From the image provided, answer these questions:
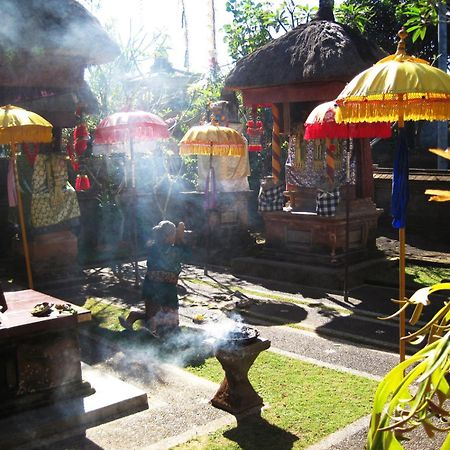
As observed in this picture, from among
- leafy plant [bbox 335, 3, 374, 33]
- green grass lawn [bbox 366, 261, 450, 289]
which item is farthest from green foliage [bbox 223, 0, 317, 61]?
green grass lawn [bbox 366, 261, 450, 289]

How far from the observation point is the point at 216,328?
6473 millimetres

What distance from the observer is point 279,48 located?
447 inches

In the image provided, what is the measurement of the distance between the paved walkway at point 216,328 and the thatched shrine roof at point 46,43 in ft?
9.84

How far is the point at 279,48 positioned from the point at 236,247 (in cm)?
461

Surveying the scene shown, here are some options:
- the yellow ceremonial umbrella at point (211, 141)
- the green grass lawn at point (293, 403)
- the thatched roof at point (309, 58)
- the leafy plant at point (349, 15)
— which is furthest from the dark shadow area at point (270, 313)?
the leafy plant at point (349, 15)

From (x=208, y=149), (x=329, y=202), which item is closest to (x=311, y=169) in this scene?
(x=329, y=202)

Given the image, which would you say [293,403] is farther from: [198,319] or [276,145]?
[276,145]

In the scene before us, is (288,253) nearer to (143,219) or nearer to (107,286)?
(107,286)

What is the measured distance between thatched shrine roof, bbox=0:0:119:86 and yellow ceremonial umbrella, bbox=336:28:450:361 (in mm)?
2532

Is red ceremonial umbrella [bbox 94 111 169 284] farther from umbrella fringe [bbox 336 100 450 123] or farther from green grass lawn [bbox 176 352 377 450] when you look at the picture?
umbrella fringe [bbox 336 100 450 123]

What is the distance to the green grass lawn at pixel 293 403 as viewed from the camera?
4734mm

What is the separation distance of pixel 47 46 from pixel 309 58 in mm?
6947

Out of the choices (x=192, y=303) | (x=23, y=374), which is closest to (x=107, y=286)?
(x=192, y=303)

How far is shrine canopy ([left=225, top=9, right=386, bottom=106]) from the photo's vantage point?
404 inches
